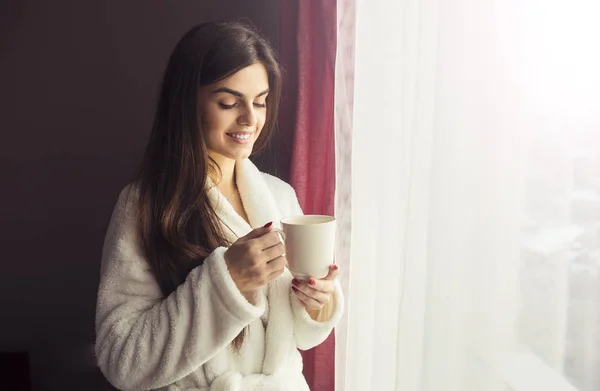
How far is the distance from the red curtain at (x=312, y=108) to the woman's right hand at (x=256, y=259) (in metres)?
0.36

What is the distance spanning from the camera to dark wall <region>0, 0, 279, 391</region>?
168 centimetres

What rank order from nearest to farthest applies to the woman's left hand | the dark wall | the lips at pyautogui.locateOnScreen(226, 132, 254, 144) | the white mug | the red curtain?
the white mug, the woman's left hand, the lips at pyautogui.locateOnScreen(226, 132, 254, 144), the red curtain, the dark wall

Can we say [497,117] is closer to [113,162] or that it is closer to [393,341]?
[393,341]

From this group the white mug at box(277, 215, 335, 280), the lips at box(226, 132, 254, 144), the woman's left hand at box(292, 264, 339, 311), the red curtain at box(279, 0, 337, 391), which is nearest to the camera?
the white mug at box(277, 215, 335, 280)

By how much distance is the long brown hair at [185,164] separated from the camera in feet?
3.54

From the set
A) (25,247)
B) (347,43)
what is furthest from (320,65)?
(25,247)

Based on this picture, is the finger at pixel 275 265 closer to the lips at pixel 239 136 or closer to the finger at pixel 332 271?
the finger at pixel 332 271

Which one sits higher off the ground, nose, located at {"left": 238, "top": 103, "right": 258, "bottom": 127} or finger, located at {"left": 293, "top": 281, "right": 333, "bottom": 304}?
nose, located at {"left": 238, "top": 103, "right": 258, "bottom": 127}

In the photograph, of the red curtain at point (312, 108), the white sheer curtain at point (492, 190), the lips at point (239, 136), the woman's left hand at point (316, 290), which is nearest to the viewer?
the white sheer curtain at point (492, 190)

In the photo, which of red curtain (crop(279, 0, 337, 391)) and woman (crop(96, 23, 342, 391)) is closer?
woman (crop(96, 23, 342, 391))

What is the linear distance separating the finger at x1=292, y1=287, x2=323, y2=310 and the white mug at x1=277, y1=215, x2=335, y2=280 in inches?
4.4

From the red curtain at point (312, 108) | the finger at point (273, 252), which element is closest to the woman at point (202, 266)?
the finger at point (273, 252)

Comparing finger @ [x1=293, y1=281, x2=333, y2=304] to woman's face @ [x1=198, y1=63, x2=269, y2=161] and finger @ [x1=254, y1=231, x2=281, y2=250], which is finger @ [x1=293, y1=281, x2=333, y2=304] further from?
woman's face @ [x1=198, y1=63, x2=269, y2=161]

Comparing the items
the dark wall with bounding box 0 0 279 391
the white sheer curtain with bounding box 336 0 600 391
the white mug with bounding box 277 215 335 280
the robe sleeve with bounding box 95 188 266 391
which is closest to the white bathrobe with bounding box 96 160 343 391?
the robe sleeve with bounding box 95 188 266 391
